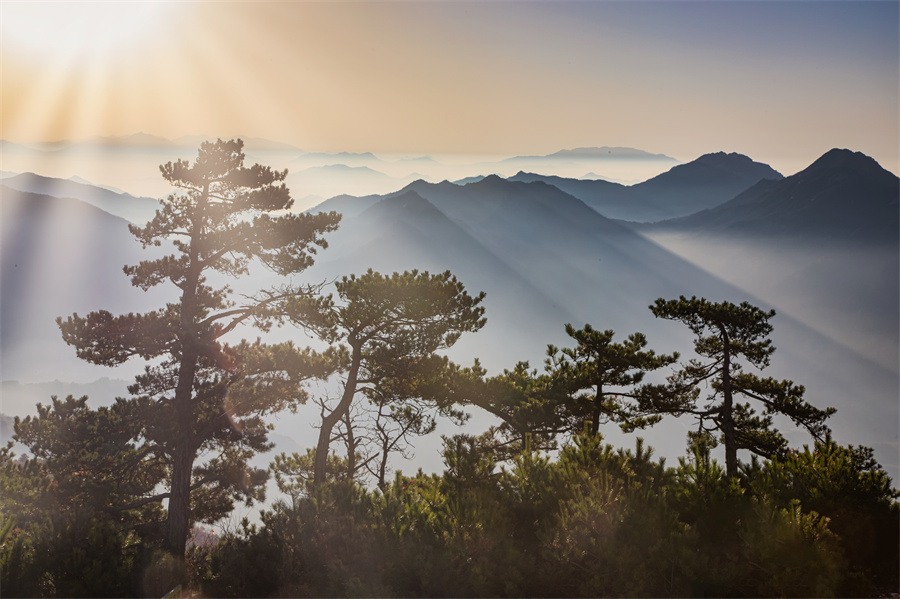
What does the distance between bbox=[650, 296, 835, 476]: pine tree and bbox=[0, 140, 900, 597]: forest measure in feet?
0.30

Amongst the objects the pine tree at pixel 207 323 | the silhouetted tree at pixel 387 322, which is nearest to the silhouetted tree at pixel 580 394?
the silhouetted tree at pixel 387 322

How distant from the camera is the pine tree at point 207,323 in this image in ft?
55.5

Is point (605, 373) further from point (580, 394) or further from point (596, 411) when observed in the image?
point (596, 411)

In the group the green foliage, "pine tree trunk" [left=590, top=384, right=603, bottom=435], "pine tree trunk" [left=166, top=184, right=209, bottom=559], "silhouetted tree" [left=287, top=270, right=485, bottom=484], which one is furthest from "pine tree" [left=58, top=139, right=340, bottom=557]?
the green foliage

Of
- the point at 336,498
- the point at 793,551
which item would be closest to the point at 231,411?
the point at 336,498

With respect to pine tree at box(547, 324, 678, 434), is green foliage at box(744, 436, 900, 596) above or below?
below

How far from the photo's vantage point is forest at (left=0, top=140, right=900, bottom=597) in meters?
10.1

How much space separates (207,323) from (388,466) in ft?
29.0

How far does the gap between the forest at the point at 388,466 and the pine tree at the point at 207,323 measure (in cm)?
8

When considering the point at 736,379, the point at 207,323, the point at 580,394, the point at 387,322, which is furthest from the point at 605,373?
the point at 207,323

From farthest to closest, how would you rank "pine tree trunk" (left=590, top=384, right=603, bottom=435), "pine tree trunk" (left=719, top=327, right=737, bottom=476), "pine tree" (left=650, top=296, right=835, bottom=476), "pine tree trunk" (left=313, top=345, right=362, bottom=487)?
"pine tree trunk" (left=590, top=384, right=603, bottom=435) → "pine tree" (left=650, top=296, right=835, bottom=476) → "pine tree trunk" (left=719, top=327, right=737, bottom=476) → "pine tree trunk" (left=313, top=345, right=362, bottom=487)

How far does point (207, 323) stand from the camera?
1741 centimetres

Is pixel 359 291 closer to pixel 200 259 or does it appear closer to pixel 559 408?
pixel 200 259

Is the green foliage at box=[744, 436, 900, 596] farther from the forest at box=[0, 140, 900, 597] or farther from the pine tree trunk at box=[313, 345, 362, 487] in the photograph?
the pine tree trunk at box=[313, 345, 362, 487]
